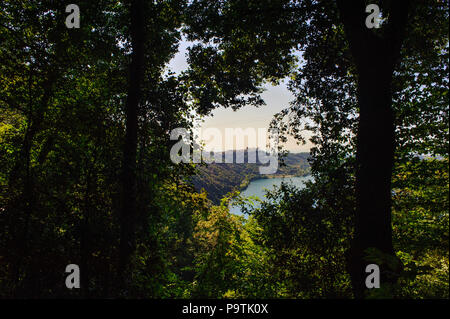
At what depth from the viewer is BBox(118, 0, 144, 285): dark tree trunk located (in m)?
4.13

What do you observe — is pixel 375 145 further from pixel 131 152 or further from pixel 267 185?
pixel 267 185

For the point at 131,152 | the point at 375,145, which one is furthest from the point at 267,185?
the point at 131,152

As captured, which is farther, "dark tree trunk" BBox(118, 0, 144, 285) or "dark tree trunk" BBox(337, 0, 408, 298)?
"dark tree trunk" BBox(118, 0, 144, 285)

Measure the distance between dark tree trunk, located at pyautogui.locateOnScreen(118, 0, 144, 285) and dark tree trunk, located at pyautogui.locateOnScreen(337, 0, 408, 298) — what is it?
4.52 metres

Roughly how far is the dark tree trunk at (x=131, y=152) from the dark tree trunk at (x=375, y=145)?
4.52 m

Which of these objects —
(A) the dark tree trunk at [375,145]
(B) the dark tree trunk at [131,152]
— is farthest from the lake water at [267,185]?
(B) the dark tree trunk at [131,152]

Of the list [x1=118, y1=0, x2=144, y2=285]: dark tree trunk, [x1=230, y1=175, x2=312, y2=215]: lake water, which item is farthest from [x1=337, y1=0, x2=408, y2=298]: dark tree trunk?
[x1=118, y1=0, x2=144, y2=285]: dark tree trunk

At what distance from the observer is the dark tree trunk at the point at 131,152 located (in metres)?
4.13

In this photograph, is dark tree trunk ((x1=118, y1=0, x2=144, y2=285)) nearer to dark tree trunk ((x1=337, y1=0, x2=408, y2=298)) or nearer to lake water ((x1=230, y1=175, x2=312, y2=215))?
lake water ((x1=230, y1=175, x2=312, y2=215))

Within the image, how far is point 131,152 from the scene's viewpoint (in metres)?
4.47

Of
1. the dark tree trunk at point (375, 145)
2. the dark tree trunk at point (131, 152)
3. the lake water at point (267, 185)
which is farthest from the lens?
the lake water at point (267, 185)

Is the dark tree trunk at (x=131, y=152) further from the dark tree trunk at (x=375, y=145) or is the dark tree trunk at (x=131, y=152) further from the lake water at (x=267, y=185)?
the dark tree trunk at (x=375, y=145)
